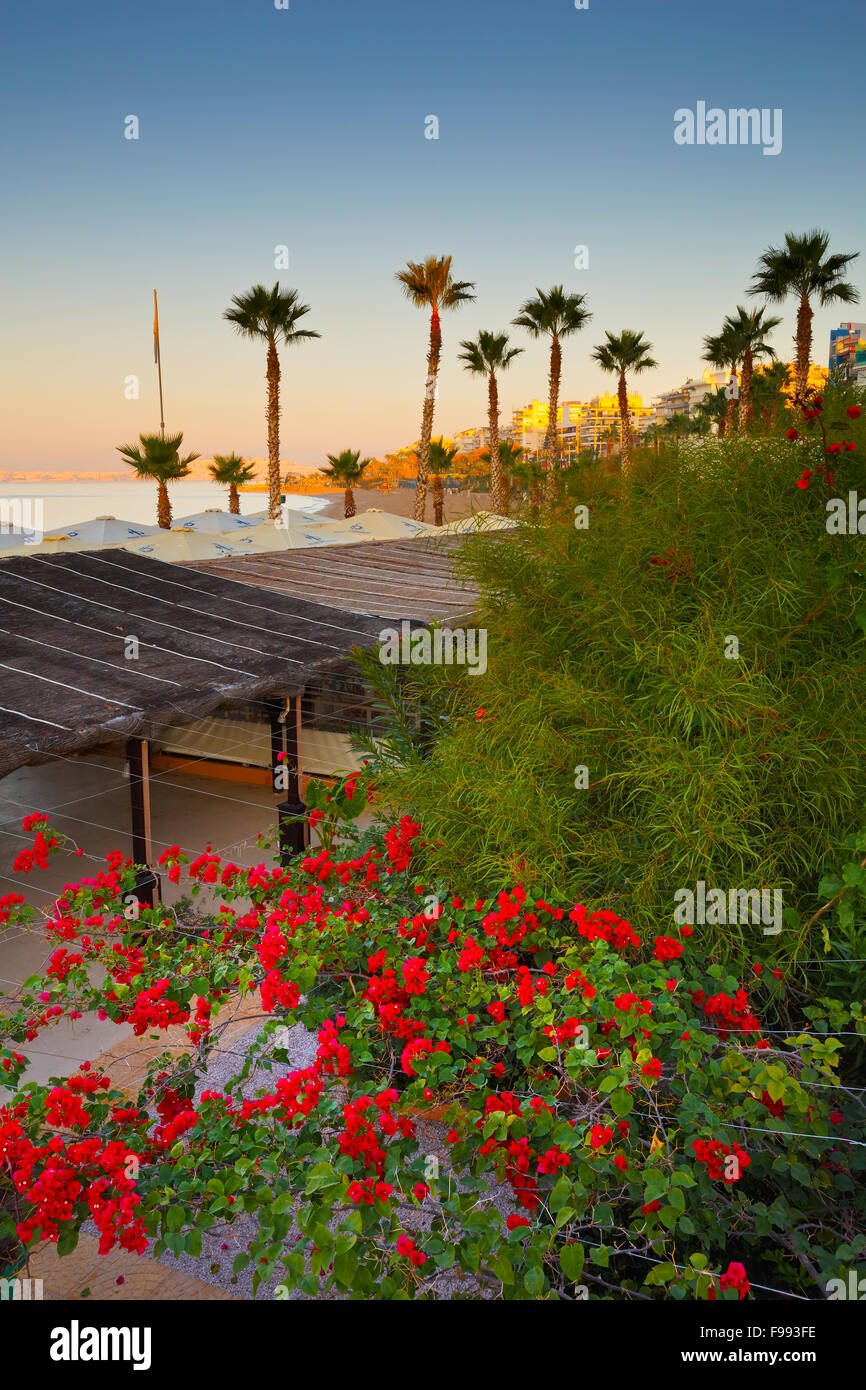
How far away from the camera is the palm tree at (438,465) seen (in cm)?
2580

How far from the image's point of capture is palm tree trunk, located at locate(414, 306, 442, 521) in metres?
21.2

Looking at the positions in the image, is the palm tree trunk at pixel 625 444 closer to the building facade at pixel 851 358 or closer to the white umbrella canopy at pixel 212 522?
the building facade at pixel 851 358

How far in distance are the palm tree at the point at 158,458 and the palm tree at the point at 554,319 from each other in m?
9.63

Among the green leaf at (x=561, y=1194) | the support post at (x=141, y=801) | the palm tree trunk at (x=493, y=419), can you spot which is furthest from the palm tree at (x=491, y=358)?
the green leaf at (x=561, y=1194)

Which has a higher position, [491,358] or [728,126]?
[491,358]

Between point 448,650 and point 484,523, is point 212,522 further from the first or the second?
point 484,523

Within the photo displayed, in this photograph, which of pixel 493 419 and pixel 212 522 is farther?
pixel 493 419

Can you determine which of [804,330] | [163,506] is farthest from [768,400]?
[163,506]

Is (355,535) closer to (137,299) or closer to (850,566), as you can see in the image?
(137,299)

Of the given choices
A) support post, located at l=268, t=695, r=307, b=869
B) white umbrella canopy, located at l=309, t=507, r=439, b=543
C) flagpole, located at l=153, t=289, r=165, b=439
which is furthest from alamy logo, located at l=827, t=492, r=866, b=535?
flagpole, located at l=153, t=289, r=165, b=439

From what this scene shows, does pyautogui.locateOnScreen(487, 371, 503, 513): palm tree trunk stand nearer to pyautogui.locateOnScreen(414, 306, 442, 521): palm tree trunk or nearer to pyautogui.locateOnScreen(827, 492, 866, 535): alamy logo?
pyautogui.locateOnScreen(414, 306, 442, 521): palm tree trunk

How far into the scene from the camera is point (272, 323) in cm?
1922
